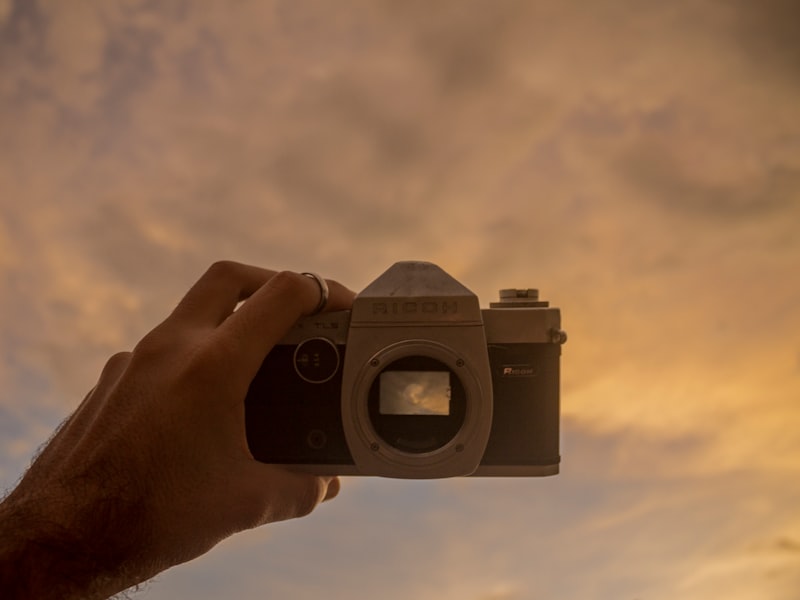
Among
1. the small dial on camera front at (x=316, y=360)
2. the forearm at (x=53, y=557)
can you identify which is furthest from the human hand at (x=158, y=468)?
the small dial on camera front at (x=316, y=360)

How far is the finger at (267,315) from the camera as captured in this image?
223cm

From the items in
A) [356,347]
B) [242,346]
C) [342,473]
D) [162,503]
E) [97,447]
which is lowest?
[162,503]

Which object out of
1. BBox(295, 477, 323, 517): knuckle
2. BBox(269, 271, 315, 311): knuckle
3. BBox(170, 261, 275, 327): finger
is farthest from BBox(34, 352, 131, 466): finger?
BBox(295, 477, 323, 517): knuckle

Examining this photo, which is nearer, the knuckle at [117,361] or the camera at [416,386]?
the knuckle at [117,361]

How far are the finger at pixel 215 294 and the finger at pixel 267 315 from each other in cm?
10

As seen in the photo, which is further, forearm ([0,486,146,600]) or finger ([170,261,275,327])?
finger ([170,261,275,327])

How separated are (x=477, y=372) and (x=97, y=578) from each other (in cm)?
136

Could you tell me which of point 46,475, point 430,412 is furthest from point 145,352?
point 430,412

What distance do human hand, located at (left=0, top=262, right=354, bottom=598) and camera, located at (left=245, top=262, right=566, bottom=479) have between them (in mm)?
322

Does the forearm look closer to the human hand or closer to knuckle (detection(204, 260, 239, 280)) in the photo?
the human hand

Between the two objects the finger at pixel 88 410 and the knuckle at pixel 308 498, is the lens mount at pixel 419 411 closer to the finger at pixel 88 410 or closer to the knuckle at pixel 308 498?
the knuckle at pixel 308 498

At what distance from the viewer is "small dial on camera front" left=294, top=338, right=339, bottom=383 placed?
8.83 feet

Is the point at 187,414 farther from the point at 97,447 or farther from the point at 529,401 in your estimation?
the point at 529,401

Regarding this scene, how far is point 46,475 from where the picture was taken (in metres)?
2.08
